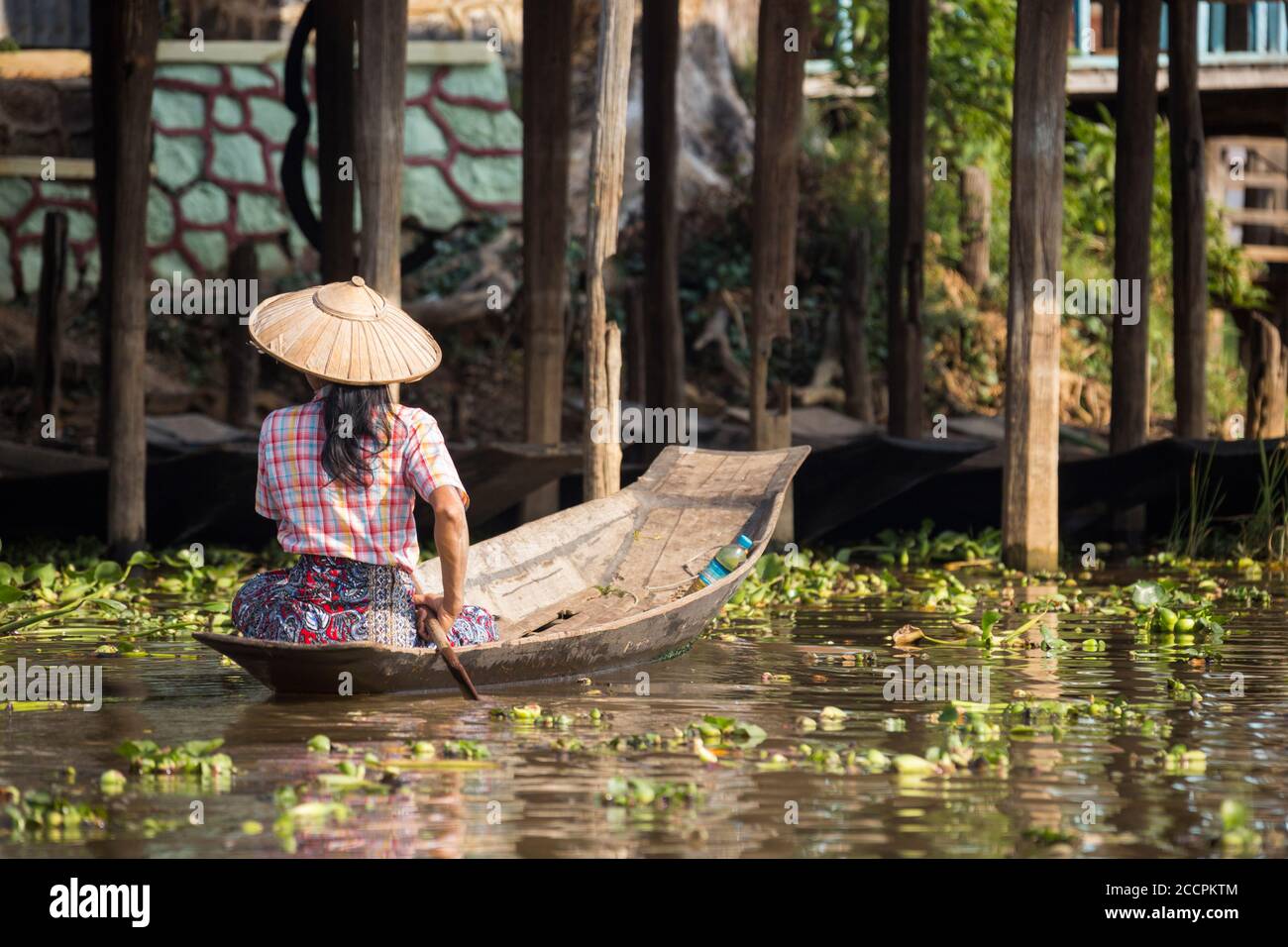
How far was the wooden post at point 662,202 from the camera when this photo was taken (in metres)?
11.8

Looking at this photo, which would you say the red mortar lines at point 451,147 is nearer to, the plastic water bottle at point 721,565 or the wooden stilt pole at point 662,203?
the wooden stilt pole at point 662,203

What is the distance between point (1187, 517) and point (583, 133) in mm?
9838

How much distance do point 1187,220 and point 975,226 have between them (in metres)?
6.33

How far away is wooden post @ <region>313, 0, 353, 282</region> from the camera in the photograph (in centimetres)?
1111

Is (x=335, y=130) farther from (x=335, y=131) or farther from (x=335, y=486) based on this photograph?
(x=335, y=486)

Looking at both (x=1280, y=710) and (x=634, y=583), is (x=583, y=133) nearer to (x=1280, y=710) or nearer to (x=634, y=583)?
(x=634, y=583)

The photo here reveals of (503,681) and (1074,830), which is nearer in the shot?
(1074,830)

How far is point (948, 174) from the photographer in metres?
19.6

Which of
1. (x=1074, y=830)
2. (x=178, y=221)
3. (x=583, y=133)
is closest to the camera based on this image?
(x=1074, y=830)

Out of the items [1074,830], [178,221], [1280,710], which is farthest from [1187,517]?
[178,221]

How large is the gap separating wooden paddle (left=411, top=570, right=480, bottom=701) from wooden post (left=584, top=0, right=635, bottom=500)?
313 centimetres

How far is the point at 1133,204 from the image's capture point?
12172 mm

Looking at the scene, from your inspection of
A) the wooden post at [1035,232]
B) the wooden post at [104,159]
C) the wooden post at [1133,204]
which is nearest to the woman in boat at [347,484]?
the wooden post at [104,159]

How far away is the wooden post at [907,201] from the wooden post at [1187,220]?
75.1 inches
